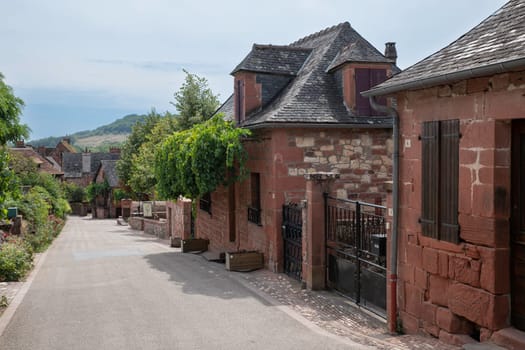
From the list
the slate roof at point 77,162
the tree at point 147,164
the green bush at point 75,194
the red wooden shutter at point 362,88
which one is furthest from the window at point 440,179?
the slate roof at point 77,162

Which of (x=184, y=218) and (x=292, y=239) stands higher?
(x=292, y=239)

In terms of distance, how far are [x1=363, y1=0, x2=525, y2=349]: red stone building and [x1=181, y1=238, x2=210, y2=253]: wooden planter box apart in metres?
12.4

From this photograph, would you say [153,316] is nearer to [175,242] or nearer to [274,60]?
[274,60]

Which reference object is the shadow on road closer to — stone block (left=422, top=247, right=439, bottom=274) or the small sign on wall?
stone block (left=422, top=247, right=439, bottom=274)

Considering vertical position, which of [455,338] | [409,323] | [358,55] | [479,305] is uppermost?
[358,55]

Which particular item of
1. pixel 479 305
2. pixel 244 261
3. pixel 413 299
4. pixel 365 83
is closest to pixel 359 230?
pixel 413 299

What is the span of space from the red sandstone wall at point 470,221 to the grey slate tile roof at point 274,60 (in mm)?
8245

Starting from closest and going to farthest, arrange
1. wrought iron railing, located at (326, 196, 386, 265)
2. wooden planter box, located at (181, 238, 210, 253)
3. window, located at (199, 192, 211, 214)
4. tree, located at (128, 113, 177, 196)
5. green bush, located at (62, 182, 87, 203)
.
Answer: wrought iron railing, located at (326, 196, 386, 265) < wooden planter box, located at (181, 238, 210, 253) < window, located at (199, 192, 211, 214) < tree, located at (128, 113, 177, 196) < green bush, located at (62, 182, 87, 203)

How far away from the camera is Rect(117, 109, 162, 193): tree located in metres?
50.6

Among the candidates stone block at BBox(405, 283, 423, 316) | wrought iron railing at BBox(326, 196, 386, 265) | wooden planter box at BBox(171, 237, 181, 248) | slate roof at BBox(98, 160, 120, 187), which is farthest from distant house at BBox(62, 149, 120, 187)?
stone block at BBox(405, 283, 423, 316)

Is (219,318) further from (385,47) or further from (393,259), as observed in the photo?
(385,47)

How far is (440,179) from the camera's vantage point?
713 cm

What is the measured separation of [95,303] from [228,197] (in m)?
7.63

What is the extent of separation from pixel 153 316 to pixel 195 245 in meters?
10.6
